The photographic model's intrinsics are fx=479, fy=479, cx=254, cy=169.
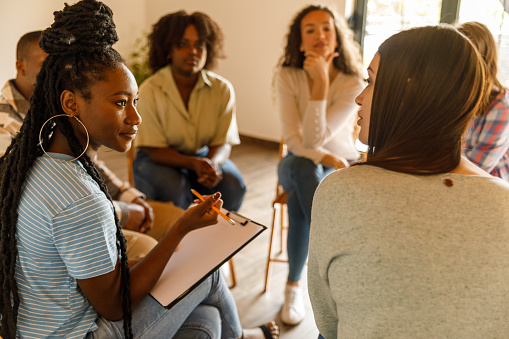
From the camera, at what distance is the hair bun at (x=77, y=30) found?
3.50 feet

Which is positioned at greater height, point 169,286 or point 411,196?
point 411,196

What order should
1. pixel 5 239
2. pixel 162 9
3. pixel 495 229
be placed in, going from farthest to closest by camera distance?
pixel 162 9 < pixel 5 239 < pixel 495 229

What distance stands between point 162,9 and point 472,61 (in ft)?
16.2

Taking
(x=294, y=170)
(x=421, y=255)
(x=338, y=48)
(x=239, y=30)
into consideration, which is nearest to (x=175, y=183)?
(x=294, y=170)

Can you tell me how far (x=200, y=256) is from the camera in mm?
1333

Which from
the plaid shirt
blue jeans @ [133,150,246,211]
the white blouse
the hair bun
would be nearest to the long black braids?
the hair bun

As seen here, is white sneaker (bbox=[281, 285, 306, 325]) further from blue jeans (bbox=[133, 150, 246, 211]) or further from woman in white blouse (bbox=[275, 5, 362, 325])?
blue jeans (bbox=[133, 150, 246, 211])

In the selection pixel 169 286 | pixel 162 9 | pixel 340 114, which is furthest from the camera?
pixel 162 9

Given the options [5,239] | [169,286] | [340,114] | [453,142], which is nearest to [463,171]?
[453,142]

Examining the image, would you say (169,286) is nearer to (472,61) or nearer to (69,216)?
(69,216)

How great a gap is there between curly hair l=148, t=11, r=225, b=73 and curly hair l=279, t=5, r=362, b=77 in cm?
38

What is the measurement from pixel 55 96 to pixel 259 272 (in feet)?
5.33

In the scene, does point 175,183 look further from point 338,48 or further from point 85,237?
point 85,237

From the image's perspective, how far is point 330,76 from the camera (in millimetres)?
2379
